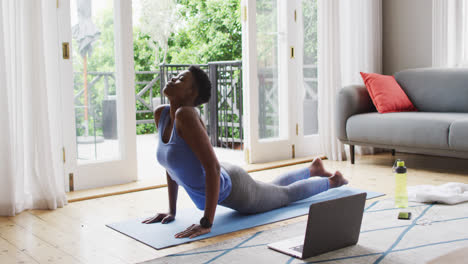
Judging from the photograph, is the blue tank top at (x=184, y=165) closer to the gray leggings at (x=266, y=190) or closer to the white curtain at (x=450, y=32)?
the gray leggings at (x=266, y=190)

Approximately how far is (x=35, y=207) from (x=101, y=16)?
52.9 inches

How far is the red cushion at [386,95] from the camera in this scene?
14.5ft

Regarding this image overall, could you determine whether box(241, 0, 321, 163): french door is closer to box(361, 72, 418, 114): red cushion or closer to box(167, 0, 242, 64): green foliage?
box(361, 72, 418, 114): red cushion

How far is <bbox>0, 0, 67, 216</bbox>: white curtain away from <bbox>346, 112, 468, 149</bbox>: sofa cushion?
241cm

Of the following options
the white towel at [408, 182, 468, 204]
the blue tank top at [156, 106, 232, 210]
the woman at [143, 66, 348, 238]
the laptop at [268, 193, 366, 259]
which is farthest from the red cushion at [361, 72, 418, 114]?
the laptop at [268, 193, 366, 259]

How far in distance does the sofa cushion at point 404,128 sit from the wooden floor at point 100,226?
244mm

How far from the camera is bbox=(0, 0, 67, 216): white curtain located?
2959mm

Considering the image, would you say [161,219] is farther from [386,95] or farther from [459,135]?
[386,95]

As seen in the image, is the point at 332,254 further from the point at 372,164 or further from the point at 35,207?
the point at 372,164

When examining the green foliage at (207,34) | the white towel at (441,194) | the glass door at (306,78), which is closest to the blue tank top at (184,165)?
the white towel at (441,194)

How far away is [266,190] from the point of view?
9.12 ft

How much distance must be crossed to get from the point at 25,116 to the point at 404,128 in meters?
2.72

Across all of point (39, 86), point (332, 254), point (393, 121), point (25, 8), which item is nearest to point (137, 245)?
point (332, 254)

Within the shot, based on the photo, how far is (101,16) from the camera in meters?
3.58
